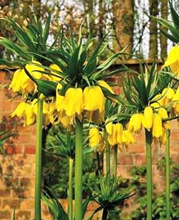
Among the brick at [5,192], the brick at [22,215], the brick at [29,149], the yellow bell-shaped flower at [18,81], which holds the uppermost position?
the brick at [29,149]

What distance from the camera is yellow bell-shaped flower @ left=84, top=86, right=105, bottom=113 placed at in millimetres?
1424

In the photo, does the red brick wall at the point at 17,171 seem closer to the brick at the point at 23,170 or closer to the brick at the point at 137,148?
the brick at the point at 23,170

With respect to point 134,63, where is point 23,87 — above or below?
below

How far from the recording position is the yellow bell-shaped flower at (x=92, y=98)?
1.42m

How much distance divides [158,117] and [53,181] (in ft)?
14.9

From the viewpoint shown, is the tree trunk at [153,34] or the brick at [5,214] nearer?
the brick at [5,214]

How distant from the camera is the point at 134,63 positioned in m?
4.82

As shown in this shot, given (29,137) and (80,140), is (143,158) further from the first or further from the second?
(80,140)

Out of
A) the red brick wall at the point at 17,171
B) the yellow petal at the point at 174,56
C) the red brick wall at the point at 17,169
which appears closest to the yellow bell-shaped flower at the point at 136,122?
the yellow petal at the point at 174,56

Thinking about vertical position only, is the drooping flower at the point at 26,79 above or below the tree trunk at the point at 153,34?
below

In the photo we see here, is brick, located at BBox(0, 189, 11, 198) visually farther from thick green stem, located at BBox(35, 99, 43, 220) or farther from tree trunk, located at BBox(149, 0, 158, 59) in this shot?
thick green stem, located at BBox(35, 99, 43, 220)

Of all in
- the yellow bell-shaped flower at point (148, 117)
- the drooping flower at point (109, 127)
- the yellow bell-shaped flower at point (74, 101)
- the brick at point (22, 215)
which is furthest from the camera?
the brick at point (22, 215)

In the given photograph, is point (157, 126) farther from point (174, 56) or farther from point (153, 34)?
point (153, 34)

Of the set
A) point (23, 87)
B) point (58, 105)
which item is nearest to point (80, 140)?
point (58, 105)
